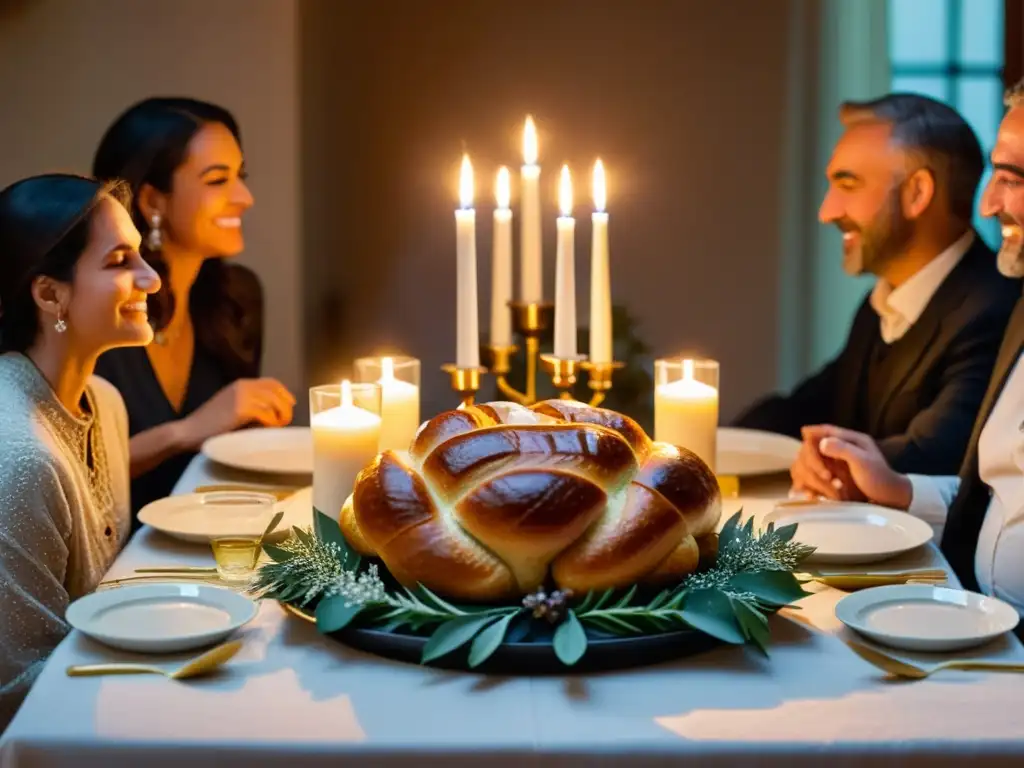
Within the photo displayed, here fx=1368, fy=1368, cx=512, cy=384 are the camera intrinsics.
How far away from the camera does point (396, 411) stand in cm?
193

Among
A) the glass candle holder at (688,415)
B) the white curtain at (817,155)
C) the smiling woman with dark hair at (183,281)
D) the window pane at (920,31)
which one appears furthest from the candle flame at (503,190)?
the window pane at (920,31)

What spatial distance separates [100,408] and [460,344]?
0.56 m

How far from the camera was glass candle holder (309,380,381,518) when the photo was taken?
1618 mm

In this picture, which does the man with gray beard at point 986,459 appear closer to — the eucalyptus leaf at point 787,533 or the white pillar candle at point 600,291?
the white pillar candle at point 600,291

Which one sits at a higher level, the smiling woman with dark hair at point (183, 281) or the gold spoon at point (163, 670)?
the smiling woman with dark hair at point (183, 281)

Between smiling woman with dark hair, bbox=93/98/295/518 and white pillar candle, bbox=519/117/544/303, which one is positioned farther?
smiling woman with dark hair, bbox=93/98/295/518

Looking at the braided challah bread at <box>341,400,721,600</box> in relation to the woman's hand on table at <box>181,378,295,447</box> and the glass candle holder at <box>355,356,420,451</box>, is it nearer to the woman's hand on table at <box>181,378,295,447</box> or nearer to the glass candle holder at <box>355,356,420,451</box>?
the glass candle holder at <box>355,356,420,451</box>

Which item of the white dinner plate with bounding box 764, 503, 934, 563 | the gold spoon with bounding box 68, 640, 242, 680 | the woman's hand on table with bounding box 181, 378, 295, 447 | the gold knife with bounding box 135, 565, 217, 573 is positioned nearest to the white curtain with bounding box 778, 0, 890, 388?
the woman's hand on table with bounding box 181, 378, 295, 447

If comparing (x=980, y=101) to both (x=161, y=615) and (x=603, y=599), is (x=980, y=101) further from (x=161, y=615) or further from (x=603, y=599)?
(x=161, y=615)

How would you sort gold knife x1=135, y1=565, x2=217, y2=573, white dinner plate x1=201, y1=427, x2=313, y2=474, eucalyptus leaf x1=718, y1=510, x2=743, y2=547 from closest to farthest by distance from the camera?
eucalyptus leaf x1=718, y1=510, x2=743, y2=547
gold knife x1=135, y1=565, x2=217, y2=573
white dinner plate x1=201, y1=427, x2=313, y2=474

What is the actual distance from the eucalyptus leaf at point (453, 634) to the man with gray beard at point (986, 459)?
0.84 m

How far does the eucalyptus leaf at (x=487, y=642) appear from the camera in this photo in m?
1.16

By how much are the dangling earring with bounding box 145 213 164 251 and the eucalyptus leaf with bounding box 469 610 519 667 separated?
1816mm

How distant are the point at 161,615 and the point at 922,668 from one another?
711mm
